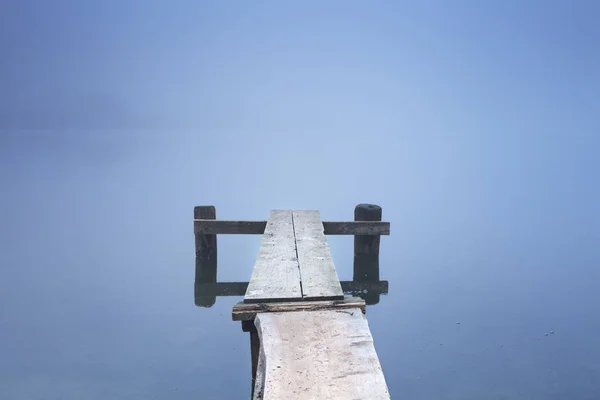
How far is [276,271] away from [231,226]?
3.63m

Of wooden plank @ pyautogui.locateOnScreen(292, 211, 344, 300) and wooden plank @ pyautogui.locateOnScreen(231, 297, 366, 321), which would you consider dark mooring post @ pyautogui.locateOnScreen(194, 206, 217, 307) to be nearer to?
wooden plank @ pyautogui.locateOnScreen(292, 211, 344, 300)

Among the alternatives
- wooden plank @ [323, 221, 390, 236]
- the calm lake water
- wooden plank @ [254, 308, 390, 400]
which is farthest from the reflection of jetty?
the calm lake water

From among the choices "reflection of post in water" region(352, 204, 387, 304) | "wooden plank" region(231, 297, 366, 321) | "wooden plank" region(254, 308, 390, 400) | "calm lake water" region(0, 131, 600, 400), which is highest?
"wooden plank" region(231, 297, 366, 321)

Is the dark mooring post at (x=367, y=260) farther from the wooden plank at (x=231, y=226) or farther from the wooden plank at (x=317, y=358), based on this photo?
the wooden plank at (x=317, y=358)

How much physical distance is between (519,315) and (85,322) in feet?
27.9

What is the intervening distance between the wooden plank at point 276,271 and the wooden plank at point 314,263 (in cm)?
8

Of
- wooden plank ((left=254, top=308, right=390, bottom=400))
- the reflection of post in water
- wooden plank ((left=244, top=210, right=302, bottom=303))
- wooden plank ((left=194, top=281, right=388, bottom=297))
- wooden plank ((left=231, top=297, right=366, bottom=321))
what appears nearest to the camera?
wooden plank ((left=254, top=308, right=390, bottom=400))

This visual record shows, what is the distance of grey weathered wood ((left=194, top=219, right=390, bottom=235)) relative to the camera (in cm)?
788

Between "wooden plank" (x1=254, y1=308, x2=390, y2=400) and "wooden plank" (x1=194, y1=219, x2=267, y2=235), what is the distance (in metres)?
4.70

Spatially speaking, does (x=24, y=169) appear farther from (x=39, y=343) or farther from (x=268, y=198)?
(x=39, y=343)

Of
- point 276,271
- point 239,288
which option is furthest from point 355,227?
point 276,271

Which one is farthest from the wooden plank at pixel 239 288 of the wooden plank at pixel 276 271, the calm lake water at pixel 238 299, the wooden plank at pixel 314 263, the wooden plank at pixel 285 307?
the wooden plank at pixel 285 307

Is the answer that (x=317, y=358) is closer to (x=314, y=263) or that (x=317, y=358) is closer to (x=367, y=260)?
(x=314, y=263)

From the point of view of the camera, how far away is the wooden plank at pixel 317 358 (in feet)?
7.42
